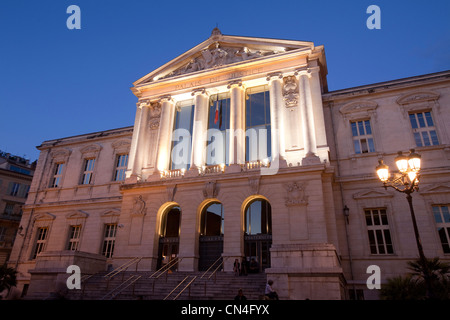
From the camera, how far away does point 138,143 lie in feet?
77.7

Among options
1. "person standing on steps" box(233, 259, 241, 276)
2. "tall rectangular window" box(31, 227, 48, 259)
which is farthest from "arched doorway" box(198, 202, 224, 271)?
"tall rectangular window" box(31, 227, 48, 259)

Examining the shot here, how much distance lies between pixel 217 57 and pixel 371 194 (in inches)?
572

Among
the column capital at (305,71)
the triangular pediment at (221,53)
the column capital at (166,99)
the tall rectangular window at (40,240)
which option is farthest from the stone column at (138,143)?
the column capital at (305,71)

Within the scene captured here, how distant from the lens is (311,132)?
19.3 m

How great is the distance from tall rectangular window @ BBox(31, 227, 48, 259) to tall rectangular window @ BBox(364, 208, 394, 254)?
24.3 m

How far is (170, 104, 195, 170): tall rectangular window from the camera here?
2234cm

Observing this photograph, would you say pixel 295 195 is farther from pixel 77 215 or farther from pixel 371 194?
pixel 77 215

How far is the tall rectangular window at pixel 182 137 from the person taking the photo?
880 inches

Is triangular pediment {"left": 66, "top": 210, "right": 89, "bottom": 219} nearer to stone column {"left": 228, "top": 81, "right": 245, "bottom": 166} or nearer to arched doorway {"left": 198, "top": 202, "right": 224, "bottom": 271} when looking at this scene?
arched doorway {"left": 198, "top": 202, "right": 224, "bottom": 271}

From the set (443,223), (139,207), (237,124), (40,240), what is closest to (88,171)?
(40,240)

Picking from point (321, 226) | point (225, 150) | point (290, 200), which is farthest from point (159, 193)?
point (321, 226)
